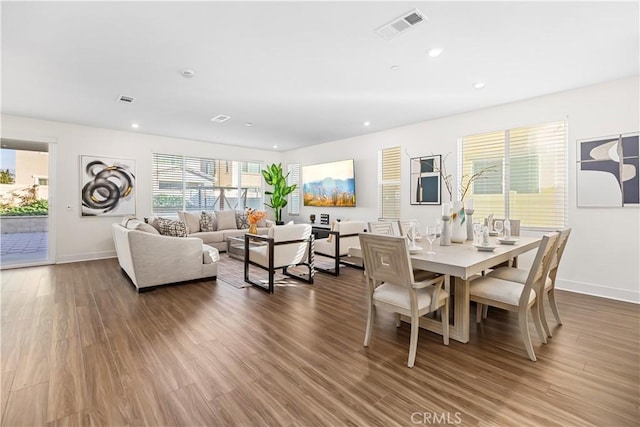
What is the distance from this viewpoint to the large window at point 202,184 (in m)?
6.83

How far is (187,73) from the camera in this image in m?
3.37

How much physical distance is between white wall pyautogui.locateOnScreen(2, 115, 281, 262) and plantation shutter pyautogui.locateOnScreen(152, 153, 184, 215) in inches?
5.3

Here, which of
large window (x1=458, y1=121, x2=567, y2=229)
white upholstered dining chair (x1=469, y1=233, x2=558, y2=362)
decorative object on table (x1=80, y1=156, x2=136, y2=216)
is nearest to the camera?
white upholstered dining chair (x1=469, y1=233, x2=558, y2=362)

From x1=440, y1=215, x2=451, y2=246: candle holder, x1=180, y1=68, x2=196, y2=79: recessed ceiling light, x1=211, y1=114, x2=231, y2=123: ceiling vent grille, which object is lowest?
x1=440, y1=215, x2=451, y2=246: candle holder

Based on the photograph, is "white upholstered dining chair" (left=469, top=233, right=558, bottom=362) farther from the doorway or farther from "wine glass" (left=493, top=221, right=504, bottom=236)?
the doorway

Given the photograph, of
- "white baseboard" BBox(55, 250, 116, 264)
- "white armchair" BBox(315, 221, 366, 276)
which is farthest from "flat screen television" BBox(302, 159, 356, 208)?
"white baseboard" BBox(55, 250, 116, 264)

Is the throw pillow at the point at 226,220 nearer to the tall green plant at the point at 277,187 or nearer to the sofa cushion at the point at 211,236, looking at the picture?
the sofa cushion at the point at 211,236

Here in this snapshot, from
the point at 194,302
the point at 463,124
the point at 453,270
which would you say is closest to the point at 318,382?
the point at 453,270

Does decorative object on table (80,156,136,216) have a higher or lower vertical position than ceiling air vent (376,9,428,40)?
lower

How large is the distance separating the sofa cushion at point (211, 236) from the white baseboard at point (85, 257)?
1.75 m

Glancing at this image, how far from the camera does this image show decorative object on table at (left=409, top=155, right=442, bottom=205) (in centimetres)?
524

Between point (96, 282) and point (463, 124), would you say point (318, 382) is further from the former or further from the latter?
point (463, 124)

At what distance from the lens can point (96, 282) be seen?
14.1 ft

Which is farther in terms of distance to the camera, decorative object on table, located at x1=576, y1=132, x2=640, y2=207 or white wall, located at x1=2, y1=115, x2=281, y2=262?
white wall, located at x1=2, y1=115, x2=281, y2=262
